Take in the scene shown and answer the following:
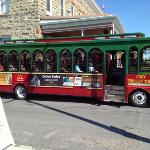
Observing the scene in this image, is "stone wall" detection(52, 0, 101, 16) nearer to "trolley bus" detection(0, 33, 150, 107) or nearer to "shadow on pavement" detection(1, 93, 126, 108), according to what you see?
"shadow on pavement" detection(1, 93, 126, 108)

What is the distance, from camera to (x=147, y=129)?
9344mm

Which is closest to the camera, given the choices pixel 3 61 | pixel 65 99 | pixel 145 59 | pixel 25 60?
pixel 145 59

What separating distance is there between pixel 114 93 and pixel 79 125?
4.22m

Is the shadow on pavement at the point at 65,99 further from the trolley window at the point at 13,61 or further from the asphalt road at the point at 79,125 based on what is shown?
the trolley window at the point at 13,61

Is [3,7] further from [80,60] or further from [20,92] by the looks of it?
[80,60]

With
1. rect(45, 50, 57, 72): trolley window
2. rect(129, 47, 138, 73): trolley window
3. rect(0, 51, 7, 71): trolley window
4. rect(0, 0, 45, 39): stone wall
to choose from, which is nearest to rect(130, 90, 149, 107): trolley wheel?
rect(129, 47, 138, 73): trolley window

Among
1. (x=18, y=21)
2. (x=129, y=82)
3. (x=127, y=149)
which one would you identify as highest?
(x=18, y=21)

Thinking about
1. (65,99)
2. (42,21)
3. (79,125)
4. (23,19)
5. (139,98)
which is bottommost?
(79,125)

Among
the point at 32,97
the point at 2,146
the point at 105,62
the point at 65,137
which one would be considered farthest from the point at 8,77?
the point at 2,146

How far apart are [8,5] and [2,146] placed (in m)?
17.5

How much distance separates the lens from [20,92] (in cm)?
1612

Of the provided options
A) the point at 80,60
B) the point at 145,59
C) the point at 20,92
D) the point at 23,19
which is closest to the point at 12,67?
the point at 20,92

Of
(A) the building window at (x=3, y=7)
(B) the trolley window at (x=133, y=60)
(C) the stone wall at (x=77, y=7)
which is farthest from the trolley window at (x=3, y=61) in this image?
(C) the stone wall at (x=77, y=7)

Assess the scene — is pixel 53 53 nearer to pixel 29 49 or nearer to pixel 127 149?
pixel 29 49
